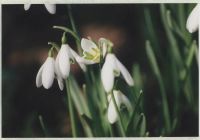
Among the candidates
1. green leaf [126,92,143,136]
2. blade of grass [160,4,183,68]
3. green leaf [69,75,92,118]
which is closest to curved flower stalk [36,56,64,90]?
green leaf [69,75,92,118]

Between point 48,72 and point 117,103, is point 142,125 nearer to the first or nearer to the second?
point 117,103

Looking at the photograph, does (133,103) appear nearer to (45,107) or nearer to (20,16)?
(45,107)

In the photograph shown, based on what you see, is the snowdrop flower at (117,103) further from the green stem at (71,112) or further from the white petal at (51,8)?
the white petal at (51,8)

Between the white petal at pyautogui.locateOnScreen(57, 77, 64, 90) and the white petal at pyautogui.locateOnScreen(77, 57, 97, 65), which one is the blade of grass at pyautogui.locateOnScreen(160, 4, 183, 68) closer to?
the white petal at pyautogui.locateOnScreen(77, 57, 97, 65)

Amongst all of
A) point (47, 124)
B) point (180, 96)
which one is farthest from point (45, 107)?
point (180, 96)

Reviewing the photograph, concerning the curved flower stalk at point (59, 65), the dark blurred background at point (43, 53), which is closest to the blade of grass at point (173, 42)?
the dark blurred background at point (43, 53)

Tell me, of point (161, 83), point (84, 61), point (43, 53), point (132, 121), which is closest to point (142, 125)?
point (132, 121)
